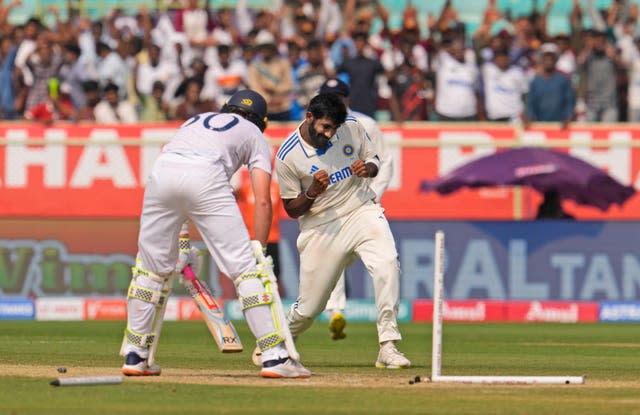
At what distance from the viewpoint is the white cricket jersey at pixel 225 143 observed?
414 inches

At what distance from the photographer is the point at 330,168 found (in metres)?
12.2

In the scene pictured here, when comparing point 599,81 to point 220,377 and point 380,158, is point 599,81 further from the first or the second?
point 220,377

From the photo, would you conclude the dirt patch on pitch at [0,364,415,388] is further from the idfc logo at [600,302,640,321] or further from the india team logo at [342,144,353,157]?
the idfc logo at [600,302,640,321]

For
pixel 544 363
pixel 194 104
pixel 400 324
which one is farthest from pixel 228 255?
pixel 194 104

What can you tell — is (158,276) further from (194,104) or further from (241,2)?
(241,2)

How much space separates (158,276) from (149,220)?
413 millimetres

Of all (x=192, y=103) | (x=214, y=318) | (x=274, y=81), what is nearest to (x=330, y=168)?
(x=214, y=318)

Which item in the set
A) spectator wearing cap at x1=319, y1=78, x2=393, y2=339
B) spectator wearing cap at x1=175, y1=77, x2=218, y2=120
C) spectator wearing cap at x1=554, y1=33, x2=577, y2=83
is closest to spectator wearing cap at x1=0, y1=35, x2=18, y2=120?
spectator wearing cap at x1=175, y1=77, x2=218, y2=120

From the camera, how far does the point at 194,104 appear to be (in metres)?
24.5

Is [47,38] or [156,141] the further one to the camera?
[47,38]

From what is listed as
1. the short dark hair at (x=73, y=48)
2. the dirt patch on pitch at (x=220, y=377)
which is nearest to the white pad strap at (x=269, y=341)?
the dirt patch on pitch at (x=220, y=377)

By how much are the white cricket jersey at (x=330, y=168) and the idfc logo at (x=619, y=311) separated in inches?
393

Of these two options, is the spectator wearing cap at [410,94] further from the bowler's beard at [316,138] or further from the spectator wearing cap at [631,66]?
the bowler's beard at [316,138]

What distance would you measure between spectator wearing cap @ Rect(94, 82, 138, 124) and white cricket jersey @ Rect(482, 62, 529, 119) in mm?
5418
